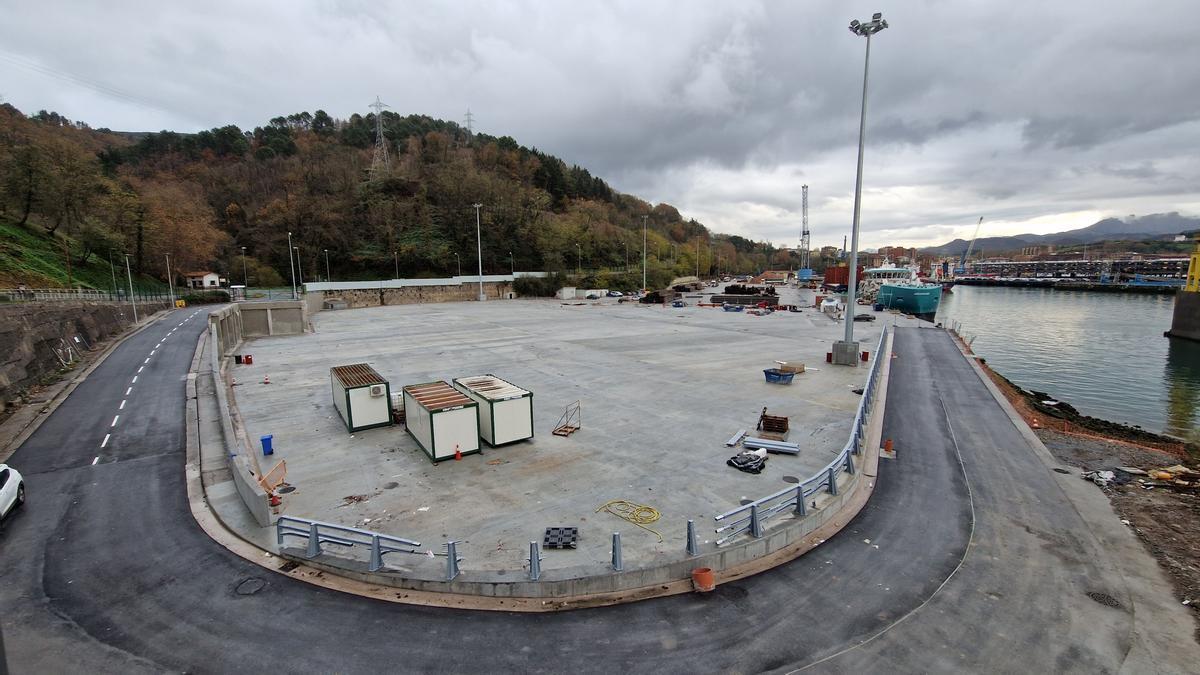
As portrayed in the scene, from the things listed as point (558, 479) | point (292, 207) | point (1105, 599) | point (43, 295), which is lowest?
point (1105, 599)

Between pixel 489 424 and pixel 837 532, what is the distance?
31.4 feet

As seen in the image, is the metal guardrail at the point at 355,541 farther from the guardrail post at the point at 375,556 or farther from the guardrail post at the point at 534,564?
the guardrail post at the point at 534,564

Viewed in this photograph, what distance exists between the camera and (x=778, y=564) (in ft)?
31.7

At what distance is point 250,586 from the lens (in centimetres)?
899

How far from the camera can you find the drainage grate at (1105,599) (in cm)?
849

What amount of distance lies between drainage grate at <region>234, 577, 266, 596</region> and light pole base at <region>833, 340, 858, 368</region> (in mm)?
26332

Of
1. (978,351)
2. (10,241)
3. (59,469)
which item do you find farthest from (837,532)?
(10,241)

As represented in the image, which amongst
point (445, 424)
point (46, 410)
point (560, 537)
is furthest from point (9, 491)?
point (560, 537)

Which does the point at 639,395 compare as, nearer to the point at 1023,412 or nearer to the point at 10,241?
the point at 1023,412

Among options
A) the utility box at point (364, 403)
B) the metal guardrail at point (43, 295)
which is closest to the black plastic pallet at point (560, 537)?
the utility box at point (364, 403)

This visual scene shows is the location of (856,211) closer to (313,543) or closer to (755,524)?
(755,524)

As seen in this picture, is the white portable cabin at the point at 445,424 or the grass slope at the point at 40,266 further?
the grass slope at the point at 40,266

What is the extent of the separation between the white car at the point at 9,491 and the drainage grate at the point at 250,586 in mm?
6880

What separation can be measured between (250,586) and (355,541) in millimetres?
A: 1793
